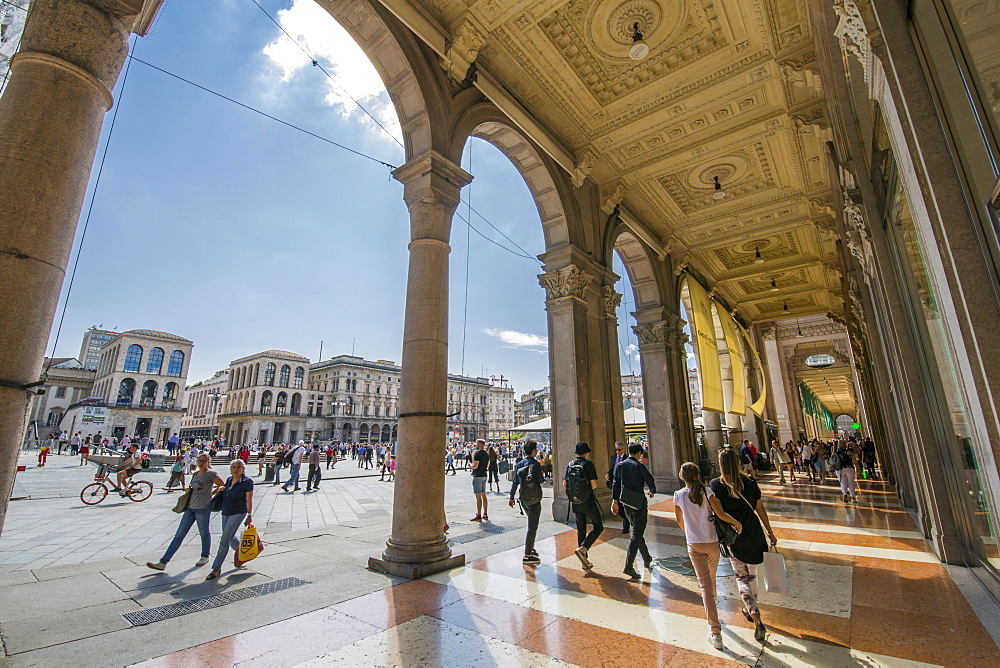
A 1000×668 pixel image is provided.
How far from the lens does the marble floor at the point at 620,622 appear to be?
276 centimetres

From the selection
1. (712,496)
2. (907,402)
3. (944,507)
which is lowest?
(944,507)

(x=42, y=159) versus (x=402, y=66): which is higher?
(x=402, y=66)

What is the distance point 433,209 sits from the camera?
5891 millimetres

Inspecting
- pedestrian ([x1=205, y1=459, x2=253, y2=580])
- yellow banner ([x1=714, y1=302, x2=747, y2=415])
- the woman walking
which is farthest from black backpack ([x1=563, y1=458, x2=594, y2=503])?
yellow banner ([x1=714, y1=302, x2=747, y2=415])

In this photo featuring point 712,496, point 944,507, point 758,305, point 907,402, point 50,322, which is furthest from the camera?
point 758,305

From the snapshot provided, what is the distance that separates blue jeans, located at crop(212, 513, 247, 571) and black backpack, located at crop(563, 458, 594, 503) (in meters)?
3.94

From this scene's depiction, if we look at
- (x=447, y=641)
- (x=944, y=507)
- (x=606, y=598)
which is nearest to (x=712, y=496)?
(x=606, y=598)

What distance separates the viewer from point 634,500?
4.71 metres

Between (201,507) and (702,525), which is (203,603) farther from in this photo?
(702,525)

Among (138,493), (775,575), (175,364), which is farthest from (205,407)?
(775,575)

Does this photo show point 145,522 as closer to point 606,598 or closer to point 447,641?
point 447,641

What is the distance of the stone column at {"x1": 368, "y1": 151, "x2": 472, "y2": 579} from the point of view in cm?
479

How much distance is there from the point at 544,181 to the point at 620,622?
820 cm

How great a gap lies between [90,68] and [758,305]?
24.1m
